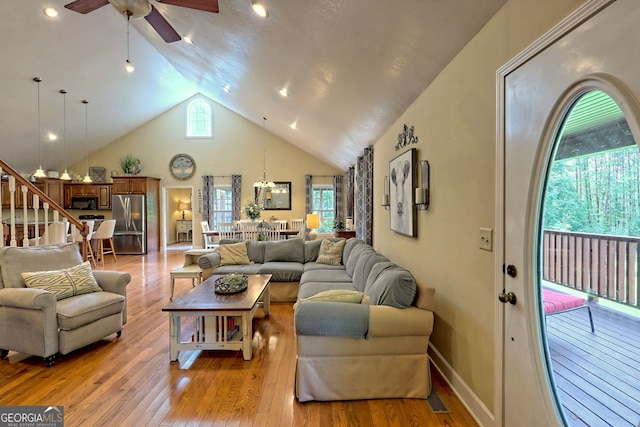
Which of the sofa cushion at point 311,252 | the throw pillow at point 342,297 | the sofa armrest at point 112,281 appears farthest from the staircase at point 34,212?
the throw pillow at point 342,297

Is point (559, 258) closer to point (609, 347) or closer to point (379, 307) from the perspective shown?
point (609, 347)

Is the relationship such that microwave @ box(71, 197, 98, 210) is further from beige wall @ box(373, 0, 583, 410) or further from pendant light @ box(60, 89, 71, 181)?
beige wall @ box(373, 0, 583, 410)

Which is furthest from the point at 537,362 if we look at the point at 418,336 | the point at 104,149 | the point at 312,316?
the point at 104,149

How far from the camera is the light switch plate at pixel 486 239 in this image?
1.77 m

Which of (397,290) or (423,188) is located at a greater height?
(423,188)

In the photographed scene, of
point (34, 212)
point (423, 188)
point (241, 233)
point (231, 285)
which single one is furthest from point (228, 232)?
point (423, 188)

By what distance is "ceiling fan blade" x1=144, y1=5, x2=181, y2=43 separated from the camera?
A: 2809 mm

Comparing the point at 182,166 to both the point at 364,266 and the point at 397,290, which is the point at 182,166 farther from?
the point at 397,290

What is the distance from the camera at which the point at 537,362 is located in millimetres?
1407

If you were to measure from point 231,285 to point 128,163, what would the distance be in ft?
25.7

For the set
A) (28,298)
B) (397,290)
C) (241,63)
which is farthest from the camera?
(241,63)

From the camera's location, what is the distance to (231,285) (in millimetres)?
3201

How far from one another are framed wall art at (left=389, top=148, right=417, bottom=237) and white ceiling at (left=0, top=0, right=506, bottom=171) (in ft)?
1.84

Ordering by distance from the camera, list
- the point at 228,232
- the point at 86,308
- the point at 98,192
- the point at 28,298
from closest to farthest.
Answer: the point at 28,298, the point at 86,308, the point at 228,232, the point at 98,192
